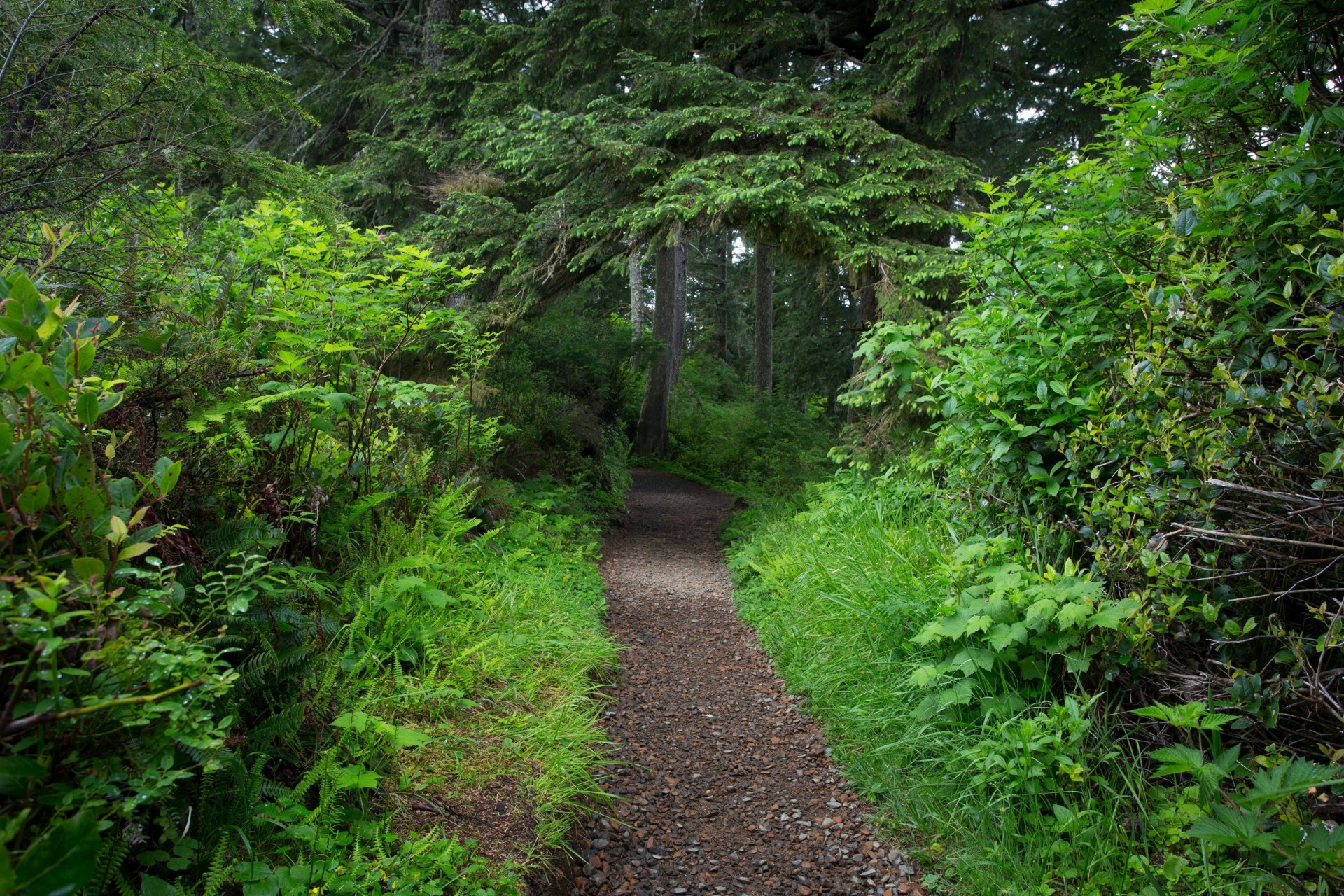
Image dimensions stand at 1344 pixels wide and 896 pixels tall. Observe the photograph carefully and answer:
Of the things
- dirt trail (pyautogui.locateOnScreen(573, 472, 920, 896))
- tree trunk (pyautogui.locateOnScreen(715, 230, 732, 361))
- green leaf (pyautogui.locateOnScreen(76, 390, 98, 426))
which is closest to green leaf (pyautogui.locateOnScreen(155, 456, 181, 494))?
green leaf (pyautogui.locateOnScreen(76, 390, 98, 426))

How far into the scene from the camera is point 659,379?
53.4ft

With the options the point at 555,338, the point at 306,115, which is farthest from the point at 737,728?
the point at 555,338

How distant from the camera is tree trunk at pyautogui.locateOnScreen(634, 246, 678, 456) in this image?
52.7 ft

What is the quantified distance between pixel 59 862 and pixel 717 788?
286 cm

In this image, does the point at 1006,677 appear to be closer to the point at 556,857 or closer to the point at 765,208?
the point at 556,857

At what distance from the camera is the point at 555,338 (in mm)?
12000

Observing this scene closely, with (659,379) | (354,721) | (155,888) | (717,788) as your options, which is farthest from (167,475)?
(659,379)

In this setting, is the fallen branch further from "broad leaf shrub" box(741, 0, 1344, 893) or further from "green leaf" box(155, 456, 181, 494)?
"green leaf" box(155, 456, 181, 494)

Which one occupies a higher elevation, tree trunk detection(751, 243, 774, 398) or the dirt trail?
tree trunk detection(751, 243, 774, 398)

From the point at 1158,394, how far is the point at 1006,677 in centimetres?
142

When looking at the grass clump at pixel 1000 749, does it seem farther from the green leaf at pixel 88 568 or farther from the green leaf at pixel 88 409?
the green leaf at pixel 88 409

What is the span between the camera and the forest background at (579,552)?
174cm

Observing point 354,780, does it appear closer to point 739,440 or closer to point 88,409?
point 88,409

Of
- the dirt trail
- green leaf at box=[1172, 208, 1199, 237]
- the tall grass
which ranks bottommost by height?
the dirt trail
